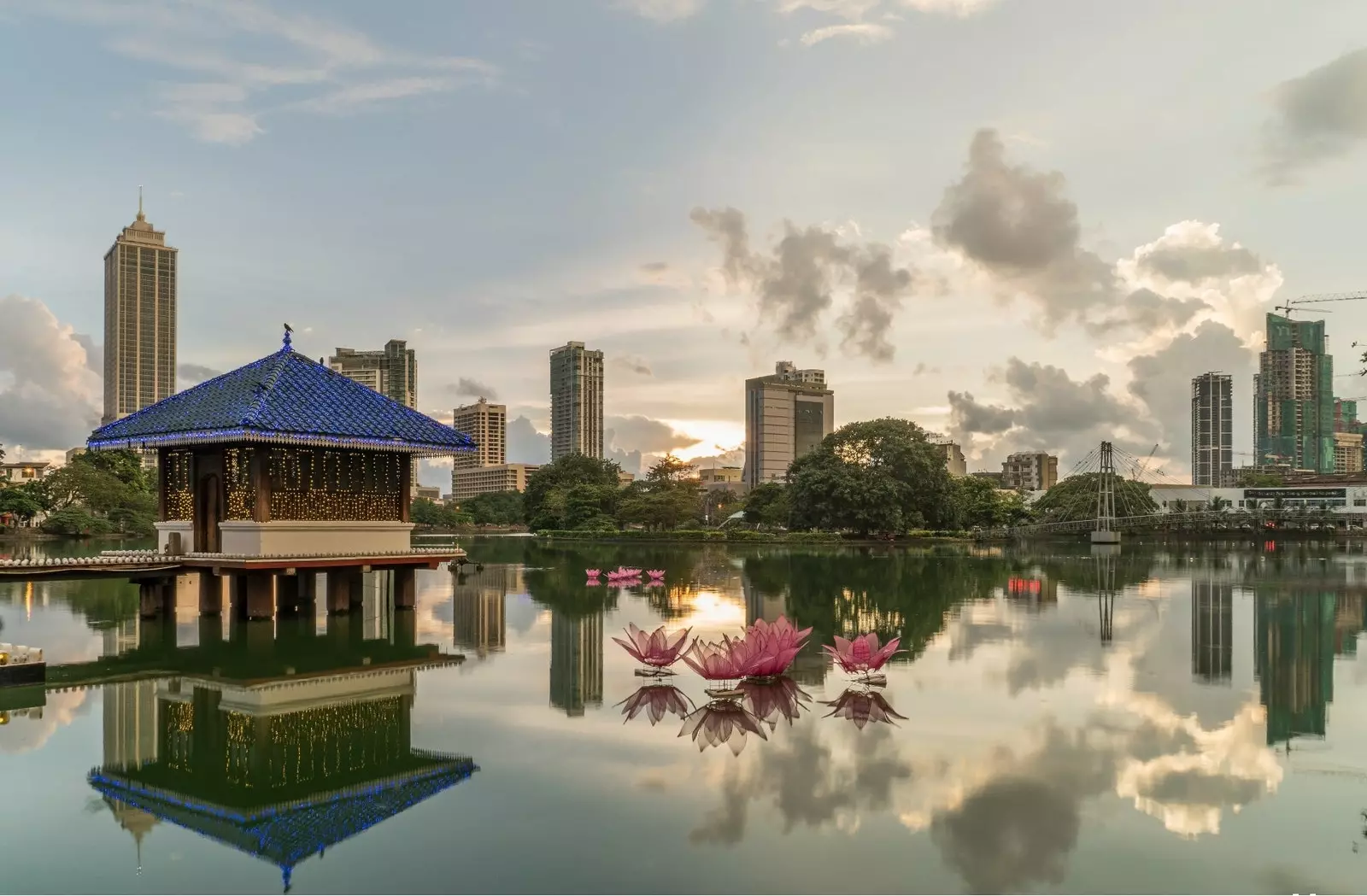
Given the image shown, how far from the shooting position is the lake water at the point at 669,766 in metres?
6.52

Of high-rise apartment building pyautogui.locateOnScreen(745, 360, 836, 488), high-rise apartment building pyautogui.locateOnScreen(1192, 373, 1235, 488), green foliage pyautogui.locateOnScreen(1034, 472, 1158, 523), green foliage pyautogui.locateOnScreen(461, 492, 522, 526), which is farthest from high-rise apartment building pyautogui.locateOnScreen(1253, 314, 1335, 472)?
green foliage pyautogui.locateOnScreen(461, 492, 522, 526)

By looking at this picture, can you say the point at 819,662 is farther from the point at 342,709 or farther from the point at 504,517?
the point at 504,517

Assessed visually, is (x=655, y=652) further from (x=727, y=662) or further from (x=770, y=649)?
(x=770, y=649)

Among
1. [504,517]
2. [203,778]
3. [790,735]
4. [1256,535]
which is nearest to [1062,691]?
[790,735]

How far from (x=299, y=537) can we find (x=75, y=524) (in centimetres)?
4502

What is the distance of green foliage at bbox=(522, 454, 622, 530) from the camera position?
67.9m

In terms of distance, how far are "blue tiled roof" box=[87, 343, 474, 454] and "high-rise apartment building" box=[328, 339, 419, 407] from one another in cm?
13165

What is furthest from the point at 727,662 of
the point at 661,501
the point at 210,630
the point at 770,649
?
the point at 661,501

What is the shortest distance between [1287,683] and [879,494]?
41836 millimetres

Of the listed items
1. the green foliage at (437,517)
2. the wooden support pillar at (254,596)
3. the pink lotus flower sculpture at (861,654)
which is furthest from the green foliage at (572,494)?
the pink lotus flower sculpture at (861,654)

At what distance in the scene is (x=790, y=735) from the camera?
9.65 meters

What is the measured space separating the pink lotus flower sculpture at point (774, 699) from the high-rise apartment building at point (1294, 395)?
192469 mm

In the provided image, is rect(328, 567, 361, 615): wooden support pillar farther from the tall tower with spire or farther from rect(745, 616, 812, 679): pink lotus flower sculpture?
the tall tower with spire

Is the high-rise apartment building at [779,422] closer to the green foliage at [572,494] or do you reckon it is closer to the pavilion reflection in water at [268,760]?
the green foliage at [572,494]
